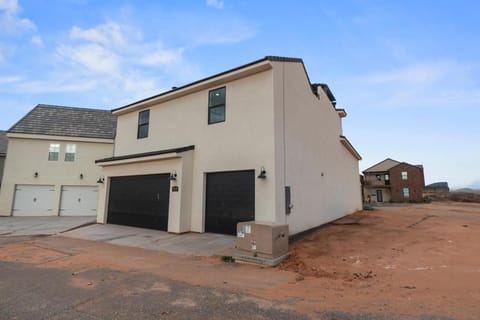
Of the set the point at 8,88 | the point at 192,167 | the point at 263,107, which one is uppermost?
the point at 8,88

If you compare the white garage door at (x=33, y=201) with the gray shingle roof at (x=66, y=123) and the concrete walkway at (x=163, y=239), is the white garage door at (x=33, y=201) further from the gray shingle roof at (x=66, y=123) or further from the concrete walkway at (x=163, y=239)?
the concrete walkway at (x=163, y=239)

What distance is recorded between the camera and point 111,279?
15.3 feet

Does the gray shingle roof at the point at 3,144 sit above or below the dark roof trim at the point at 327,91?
below

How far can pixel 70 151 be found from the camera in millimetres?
17281

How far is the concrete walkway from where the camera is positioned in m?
7.30

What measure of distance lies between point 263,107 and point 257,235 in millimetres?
4645

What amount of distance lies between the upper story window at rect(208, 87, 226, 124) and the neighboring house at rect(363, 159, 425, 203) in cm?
4294

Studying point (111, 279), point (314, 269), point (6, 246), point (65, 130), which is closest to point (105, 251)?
point (111, 279)

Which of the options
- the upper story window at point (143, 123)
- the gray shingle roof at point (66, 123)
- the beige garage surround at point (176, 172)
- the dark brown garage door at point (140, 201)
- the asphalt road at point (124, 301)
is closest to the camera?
the asphalt road at point (124, 301)

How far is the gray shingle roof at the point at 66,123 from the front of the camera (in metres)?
17.1

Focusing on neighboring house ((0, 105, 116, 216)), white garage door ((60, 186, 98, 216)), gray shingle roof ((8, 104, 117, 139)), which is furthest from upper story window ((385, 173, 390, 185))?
white garage door ((60, 186, 98, 216))

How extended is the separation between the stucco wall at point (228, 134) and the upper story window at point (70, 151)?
359 inches

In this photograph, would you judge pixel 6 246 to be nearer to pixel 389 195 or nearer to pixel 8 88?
pixel 8 88

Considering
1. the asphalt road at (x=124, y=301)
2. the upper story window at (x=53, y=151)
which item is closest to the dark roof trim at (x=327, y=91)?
the asphalt road at (x=124, y=301)
